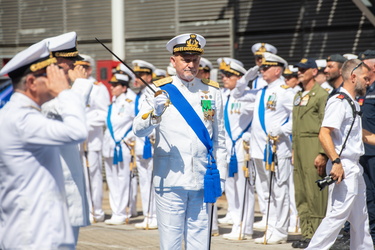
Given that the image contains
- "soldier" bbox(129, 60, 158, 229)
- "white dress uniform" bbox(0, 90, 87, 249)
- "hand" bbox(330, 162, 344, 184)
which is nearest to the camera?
"white dress uniform" bbox(0, 90, 87, 249)

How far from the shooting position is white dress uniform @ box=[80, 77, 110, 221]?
1212 centimetres

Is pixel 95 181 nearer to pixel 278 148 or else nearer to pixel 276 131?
pixel 278 148

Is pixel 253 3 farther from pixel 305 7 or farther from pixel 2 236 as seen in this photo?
pixel 2 236

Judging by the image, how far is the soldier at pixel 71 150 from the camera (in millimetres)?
4844

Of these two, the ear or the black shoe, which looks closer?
the ear

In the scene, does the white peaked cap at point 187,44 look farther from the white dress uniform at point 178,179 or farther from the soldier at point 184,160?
the white dress uniform at point 178,179

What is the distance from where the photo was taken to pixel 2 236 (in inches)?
180

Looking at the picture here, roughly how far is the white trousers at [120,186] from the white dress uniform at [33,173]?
A: 7.33 meters

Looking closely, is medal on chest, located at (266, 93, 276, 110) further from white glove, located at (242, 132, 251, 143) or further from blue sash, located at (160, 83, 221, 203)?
blue sash, located at (160, 83, 221, 203)

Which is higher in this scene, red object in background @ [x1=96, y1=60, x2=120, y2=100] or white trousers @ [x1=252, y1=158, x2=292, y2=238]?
red object in background @ [x1=96, y1=60, x2=120, y2=100]

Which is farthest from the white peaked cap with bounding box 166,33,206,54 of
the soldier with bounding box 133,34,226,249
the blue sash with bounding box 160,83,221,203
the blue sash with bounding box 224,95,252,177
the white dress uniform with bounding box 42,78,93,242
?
the blue sash with bounding box 224,95,252,177

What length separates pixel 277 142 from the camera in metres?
9.90

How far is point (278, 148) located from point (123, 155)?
303 centimetres

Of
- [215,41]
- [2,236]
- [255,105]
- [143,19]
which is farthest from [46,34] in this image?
[2,236]
